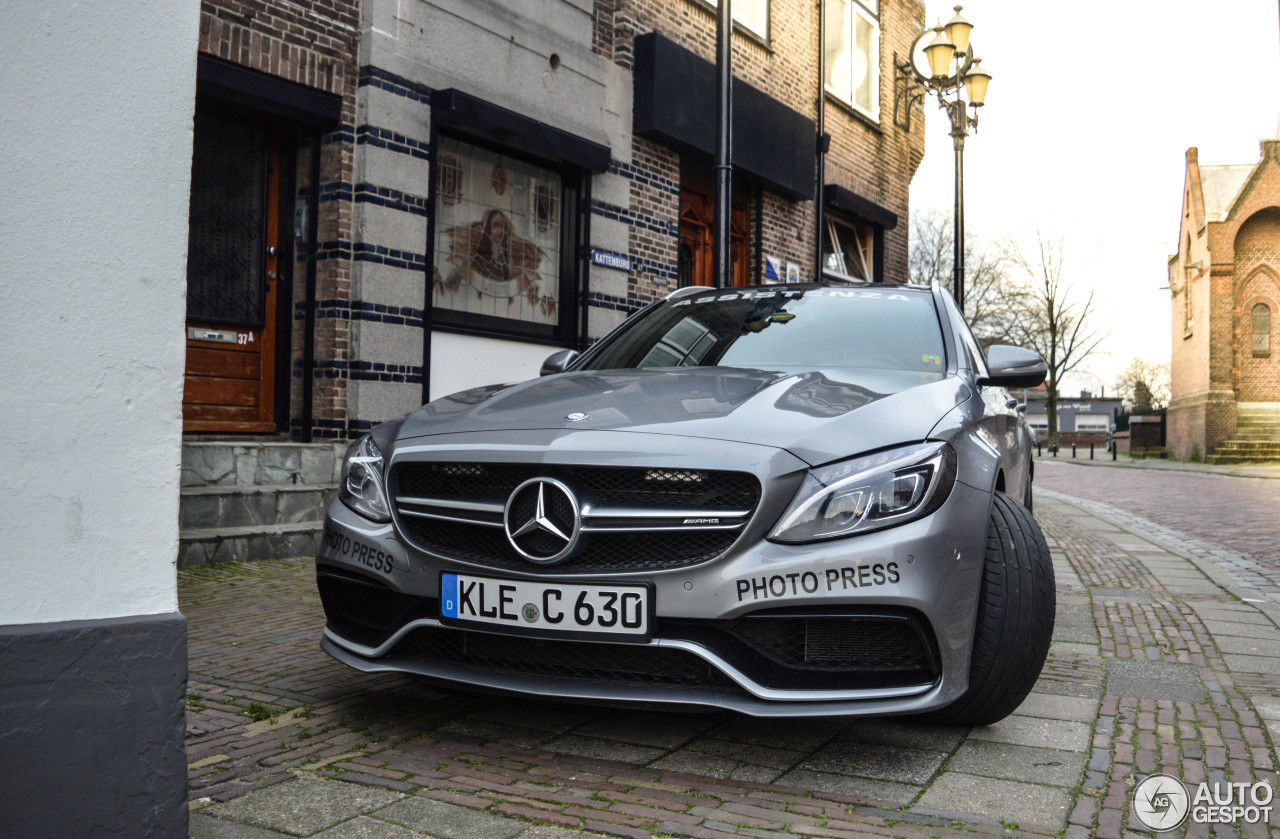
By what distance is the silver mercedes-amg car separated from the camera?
282cm

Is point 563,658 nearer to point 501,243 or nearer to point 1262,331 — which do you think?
point 501,243

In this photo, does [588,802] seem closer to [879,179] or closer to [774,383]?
[774,383]

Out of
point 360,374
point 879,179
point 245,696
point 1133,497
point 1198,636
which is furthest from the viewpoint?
point 879,179

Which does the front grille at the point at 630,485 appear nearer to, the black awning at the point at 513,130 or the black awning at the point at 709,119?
the black awning at the point at 513,130

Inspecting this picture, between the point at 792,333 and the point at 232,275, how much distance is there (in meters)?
5.10

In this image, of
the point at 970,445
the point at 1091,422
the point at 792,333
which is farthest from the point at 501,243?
the point at 1091,422

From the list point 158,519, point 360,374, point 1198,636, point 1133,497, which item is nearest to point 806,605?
point 158,519

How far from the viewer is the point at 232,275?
7.96 metres

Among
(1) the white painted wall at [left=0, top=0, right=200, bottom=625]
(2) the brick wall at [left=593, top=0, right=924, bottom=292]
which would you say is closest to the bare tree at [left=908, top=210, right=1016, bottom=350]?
(2) the brick wall at [left=593, top=0, right=924, bottom=292]

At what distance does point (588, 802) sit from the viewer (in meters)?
2.74

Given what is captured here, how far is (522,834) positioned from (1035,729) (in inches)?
69.8

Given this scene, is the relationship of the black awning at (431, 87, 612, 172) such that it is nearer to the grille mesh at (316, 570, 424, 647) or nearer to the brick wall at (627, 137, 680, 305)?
the brick wall at (627, 137, 680, 305)

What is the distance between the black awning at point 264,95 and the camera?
727cm

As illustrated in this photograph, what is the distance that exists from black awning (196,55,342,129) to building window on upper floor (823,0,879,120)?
397 inches
